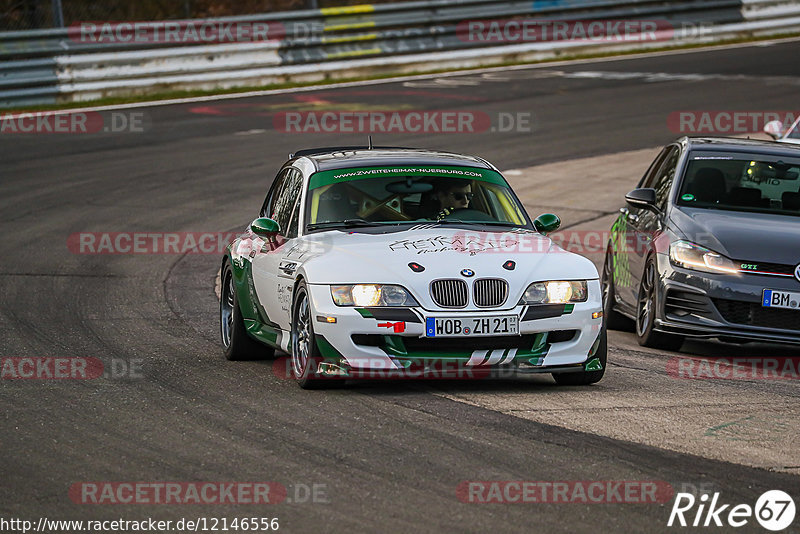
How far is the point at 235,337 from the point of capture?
10.1m

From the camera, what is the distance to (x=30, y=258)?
1500cm

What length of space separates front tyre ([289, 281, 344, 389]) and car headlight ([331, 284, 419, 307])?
0.77 ft

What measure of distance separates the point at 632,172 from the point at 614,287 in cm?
741

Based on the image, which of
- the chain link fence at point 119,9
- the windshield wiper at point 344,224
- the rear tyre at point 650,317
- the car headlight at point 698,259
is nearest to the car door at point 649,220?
the rear tyre at point 650,317

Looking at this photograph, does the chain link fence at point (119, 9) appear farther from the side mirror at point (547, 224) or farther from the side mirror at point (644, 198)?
the side mirror at point (547, 224)

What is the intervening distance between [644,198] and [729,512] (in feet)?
19.4

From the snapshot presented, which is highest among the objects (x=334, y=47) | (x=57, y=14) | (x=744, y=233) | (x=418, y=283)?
(x=57, y=14)

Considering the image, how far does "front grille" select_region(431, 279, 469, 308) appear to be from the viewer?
27.3ft

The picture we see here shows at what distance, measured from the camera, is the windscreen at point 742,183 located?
37.5ft
